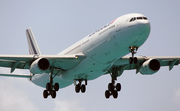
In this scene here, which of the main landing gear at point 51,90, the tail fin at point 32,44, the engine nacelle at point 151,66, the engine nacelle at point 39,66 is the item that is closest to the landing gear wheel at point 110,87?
the engine nacelle at point 151,66

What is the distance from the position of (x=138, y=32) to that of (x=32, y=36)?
27.6m

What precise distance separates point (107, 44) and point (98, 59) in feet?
7.70

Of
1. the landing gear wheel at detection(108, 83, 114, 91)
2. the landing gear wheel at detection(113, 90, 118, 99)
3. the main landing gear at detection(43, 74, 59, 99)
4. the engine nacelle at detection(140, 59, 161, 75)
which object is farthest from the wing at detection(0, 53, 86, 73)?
the engine nacelle at detection(140, 59, 161, 75)

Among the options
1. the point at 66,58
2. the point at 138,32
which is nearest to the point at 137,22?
the point at 138,32

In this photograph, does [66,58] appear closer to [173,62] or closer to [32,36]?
[173,62]

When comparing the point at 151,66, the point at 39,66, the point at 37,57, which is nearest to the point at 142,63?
the point at 151,66

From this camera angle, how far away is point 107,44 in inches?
1278

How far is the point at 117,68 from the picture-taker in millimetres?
41906

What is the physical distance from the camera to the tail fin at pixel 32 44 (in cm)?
5134

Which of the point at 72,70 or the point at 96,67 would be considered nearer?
the point at 96,67

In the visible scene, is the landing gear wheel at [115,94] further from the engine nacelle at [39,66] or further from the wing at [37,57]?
the engine nacelle at [39,66]

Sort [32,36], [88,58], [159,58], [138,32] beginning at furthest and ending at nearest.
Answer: [32,36] → [159,58] → [88,58] → [138,32]

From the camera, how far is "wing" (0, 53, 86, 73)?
35.8 meters

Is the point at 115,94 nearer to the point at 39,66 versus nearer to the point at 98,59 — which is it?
the point at 98,59
